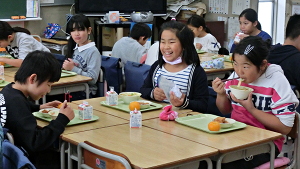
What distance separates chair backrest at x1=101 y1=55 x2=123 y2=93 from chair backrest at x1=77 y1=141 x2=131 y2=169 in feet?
7.71

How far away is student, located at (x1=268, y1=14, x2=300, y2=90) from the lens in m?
3.88

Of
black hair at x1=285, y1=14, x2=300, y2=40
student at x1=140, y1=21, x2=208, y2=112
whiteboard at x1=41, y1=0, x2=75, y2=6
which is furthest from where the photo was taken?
whiteboard at x1=41, y1=0, x2=75, y2=6

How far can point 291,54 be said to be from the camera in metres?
3.90

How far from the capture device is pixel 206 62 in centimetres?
499

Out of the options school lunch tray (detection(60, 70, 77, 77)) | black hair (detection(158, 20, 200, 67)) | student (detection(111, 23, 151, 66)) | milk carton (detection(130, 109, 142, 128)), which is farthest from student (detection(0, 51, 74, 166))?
student (detection(111, 23, 151, 66))

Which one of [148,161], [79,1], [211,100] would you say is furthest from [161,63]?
[79,1]

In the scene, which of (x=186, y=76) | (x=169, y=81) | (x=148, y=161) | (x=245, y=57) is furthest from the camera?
(x=186, y=76)

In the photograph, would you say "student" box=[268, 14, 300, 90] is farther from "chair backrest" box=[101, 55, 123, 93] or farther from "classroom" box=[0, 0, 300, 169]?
"chair backrest" box=[101, 55, 123, 93]

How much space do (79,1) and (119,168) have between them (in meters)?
6.20

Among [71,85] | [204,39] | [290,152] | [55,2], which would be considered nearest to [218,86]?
[290,152]

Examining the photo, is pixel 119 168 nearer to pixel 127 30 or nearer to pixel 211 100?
pixel 211 100

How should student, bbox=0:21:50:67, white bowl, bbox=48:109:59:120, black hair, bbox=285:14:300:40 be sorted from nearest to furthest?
white bowl, bbox=48:109:59:120, black hair, bbox=285:14:300:40, student, bbox=0:21:50:67

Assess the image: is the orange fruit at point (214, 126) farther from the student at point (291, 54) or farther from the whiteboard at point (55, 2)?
the whiteboard at point (55, 2)

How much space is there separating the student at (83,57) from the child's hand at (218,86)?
1.71 metres
